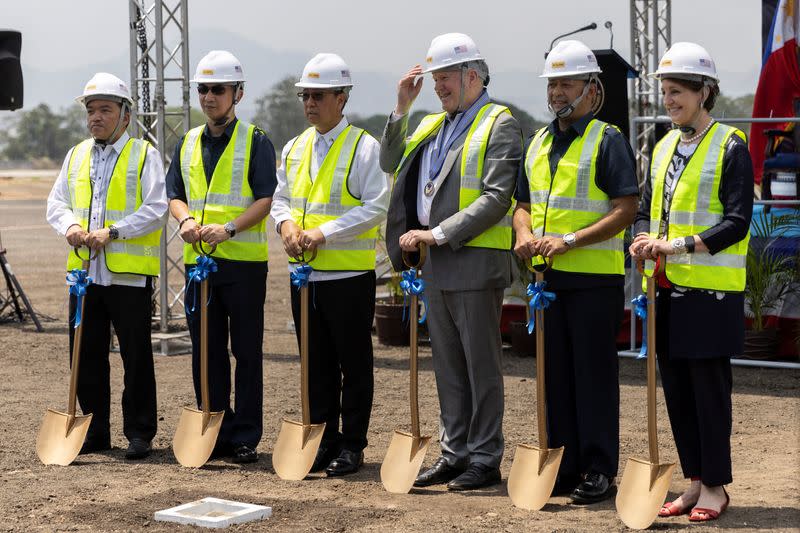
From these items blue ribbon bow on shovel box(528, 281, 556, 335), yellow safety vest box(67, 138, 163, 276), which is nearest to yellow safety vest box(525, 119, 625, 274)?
blue ribbon bow on shovel box(528, 281, 556, 335)

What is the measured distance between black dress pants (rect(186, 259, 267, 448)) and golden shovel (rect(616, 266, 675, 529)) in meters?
2.21

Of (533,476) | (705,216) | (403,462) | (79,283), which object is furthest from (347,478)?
(705,216)

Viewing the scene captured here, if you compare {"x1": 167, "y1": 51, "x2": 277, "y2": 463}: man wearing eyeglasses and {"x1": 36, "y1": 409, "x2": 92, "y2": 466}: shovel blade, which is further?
{"x1": 36, "y1": 409, "x2": 92, "y2": 466}: shovel blade

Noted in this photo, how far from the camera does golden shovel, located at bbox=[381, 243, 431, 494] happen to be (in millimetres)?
6082

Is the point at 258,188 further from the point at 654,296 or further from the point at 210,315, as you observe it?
the point at 654,296

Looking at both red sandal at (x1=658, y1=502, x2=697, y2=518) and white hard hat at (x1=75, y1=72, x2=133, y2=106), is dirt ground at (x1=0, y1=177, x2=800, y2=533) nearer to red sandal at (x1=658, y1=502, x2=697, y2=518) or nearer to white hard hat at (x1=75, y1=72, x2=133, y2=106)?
red sandal at (x1=658, y1=502, x2=697, y2=518)

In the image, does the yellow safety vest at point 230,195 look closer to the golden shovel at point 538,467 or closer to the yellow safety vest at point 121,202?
the yellow safety vest at point 121,202

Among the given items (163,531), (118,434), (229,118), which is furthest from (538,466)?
(118,434)

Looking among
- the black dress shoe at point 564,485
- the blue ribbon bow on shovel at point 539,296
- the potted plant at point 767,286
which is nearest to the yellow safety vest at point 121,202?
the blue ribbon bow on shovel at point 539,296

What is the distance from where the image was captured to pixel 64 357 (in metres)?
11.1

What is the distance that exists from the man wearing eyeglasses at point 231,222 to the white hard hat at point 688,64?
7.65ft

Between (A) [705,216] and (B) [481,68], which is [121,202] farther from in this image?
(A) [705,216]

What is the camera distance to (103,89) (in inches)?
274

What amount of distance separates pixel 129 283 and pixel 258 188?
34.9 inches
